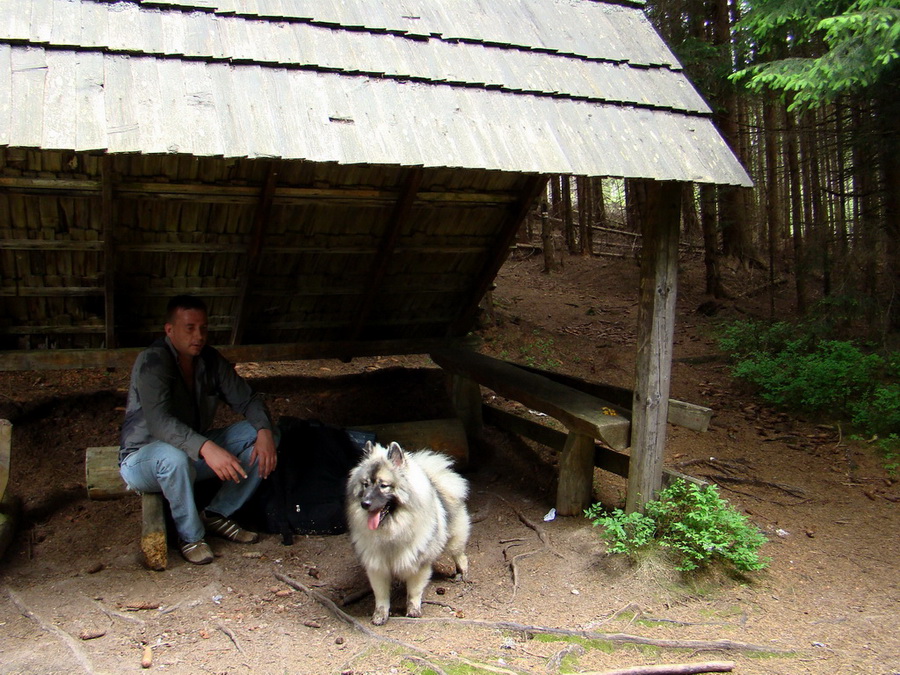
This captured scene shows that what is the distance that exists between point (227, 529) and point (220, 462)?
84 cm

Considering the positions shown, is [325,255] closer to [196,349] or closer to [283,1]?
[196,349]

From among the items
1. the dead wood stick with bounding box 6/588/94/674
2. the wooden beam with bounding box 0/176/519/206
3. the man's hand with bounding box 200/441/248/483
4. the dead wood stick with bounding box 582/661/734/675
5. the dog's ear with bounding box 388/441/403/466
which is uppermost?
the wooden beam with bounding box 0/176/519/206

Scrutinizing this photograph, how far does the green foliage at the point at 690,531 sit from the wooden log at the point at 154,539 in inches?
118

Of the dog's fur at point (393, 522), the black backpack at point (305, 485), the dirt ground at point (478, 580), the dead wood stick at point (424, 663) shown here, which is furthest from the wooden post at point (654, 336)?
the black backpack at point (305, 485)

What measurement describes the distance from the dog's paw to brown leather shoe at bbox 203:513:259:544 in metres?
1.56

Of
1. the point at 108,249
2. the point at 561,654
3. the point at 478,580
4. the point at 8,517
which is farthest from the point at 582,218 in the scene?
the point at 561,654

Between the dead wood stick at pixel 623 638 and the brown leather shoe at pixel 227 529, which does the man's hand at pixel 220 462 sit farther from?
the dead wood stick at pixel 623 638

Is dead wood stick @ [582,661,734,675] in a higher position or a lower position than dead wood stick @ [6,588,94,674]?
lower

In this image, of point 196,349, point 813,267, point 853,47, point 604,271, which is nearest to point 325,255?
point 196,349

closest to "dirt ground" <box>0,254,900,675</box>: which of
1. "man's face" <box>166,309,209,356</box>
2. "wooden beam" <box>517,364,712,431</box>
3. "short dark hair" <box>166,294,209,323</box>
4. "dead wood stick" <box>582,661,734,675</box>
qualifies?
"dead wood stick" <box>582,661,734,675</box>

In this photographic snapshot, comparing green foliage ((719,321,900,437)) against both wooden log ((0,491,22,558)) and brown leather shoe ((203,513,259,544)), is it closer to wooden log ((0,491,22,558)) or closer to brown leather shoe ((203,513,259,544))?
brown leather shoe ((203,513,259,544))

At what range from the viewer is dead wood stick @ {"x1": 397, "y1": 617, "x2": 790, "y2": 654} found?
395 centimetres

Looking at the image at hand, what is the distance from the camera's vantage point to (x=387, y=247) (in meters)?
6.55

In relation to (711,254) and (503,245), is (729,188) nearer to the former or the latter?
(711,254)
